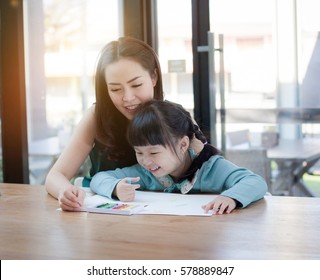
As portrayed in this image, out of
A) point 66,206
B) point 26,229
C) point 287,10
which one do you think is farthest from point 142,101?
point 287,10

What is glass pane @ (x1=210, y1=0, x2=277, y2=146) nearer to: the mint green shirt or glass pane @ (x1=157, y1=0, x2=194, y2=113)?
glass pane @ (x1=157, y1=0, x2=194, y2=113)

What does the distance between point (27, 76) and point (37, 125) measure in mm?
301

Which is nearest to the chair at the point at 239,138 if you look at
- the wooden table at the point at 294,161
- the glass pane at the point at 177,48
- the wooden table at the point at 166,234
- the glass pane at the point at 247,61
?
the glass pane at the point at 247,61

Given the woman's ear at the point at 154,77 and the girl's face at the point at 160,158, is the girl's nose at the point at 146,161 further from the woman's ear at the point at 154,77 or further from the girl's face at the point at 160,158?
the woman's ear at the point at 154,77

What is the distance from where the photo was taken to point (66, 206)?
1398mm

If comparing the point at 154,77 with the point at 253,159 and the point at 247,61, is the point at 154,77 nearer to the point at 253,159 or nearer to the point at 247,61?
the point at 247,61

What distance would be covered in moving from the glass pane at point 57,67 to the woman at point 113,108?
52.9 inches

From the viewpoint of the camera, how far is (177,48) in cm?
282

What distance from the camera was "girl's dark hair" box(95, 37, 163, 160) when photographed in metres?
1.76

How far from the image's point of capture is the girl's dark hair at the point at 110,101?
5.77 ft

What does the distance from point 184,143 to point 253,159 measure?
141 centimetres

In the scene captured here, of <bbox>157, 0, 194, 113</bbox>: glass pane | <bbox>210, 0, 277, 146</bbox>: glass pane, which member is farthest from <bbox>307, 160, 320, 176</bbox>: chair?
<bbox>157, 0, 194, 113</bbox>: glass pane
